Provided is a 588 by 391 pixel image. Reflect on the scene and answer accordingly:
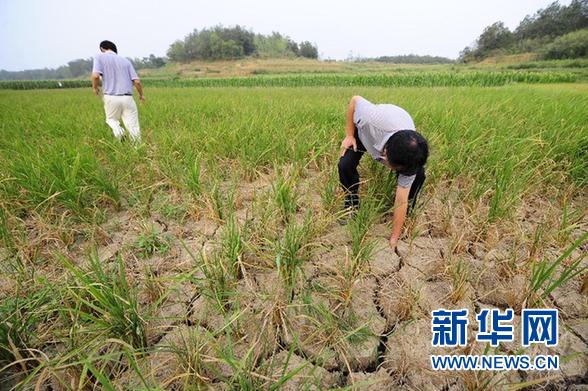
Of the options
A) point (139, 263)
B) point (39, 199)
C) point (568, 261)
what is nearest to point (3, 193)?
point (39, 199)

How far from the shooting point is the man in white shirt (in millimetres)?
1415

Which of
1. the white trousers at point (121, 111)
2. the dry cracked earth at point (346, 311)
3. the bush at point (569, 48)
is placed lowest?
the dry cracked earth at point (346, 311)

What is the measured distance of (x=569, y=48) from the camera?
31.4 m

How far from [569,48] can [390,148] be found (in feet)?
154

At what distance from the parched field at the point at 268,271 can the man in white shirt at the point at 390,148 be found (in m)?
0.14

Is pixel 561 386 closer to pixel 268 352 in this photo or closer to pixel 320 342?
pixel 320 342

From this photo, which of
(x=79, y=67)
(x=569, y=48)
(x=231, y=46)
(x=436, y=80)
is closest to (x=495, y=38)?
(x=569, y=48)

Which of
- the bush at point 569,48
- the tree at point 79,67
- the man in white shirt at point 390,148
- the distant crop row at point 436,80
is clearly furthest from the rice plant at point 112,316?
the tree at point 79,67

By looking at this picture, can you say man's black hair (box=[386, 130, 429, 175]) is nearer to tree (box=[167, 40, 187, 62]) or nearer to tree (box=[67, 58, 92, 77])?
tree (box=[167, 40, 187, 62])

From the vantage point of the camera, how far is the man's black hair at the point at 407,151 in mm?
1389

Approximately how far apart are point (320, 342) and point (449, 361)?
543mm

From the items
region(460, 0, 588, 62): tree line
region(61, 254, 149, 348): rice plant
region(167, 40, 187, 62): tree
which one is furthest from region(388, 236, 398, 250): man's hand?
region(167, 40, 187, 62): tree

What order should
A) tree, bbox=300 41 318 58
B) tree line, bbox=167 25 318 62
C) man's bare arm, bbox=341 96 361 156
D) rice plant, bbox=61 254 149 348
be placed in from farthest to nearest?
tree, bbox=300 41 318 58 < tree line, bbox=167 25 318 62 < man's bare arm, bbox=341 96 361 156 < rice plant, bbox=61 254 149 348

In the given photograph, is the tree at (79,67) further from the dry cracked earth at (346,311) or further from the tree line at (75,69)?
the dry cracked earth at (346,311)
